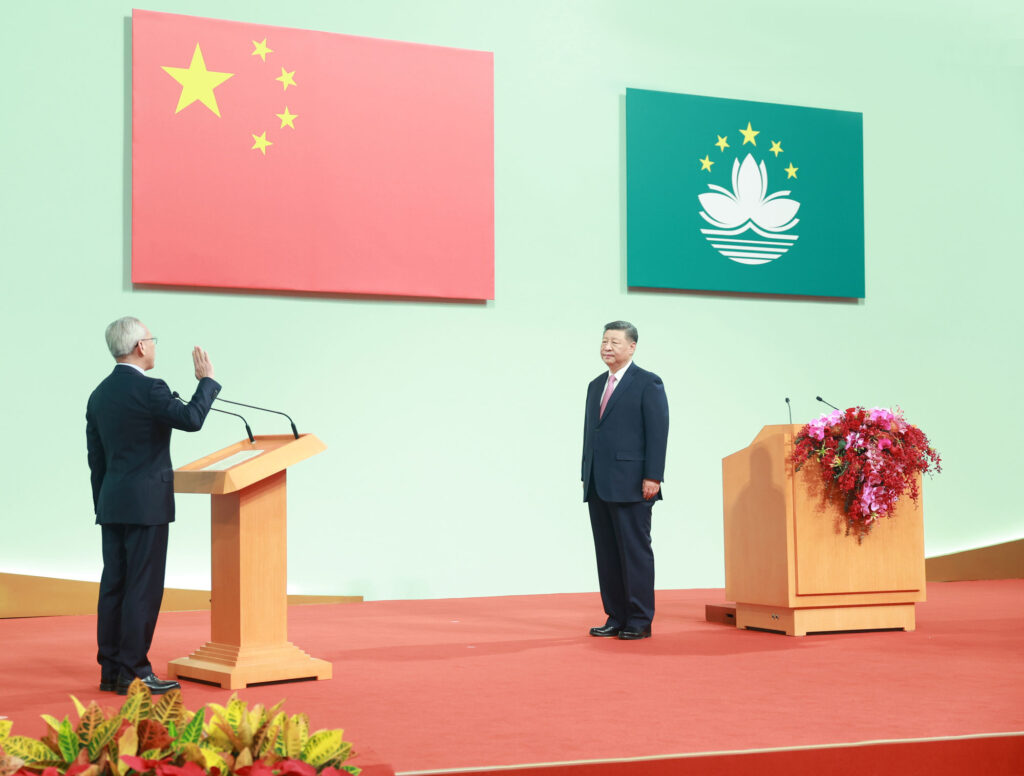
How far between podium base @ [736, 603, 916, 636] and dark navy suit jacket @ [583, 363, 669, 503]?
78 cm

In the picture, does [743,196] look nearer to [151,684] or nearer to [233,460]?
[233,460]

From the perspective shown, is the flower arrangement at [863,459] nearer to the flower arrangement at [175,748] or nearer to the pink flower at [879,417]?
the pink flower at [879,417]

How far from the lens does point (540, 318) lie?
6957 mm

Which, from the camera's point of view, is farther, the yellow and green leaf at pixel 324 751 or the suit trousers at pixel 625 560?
the suit trousers at pixel 625 560

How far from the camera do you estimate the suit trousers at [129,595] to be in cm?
351

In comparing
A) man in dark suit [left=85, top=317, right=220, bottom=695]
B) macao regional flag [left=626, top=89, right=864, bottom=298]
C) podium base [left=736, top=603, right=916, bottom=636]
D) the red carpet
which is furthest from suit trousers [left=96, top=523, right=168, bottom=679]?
macao regional flag [left=626, top=89, right=864, bottom=298]

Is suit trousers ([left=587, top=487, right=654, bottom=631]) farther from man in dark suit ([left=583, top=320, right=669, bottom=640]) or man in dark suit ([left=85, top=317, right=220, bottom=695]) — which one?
man in dark suit ([left=85, top=317, right=220, bottom=695])

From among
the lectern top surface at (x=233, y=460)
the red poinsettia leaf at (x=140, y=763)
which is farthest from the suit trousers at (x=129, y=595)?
the red poinsettia leaf at (x=140, y=763)

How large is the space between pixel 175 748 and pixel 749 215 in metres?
6.31

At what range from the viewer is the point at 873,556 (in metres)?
4.97

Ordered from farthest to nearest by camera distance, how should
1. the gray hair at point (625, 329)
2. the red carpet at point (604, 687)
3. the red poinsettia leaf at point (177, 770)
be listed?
the gray hair at point (625, 329)
the red carpet at point (604, 687)
the red poinsettia leaf at point (177, 770)

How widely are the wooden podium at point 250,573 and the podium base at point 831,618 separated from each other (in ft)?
7.07

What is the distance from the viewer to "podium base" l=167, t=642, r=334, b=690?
3607 millimetres

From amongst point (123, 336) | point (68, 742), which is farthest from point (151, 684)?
point (68, 742)
